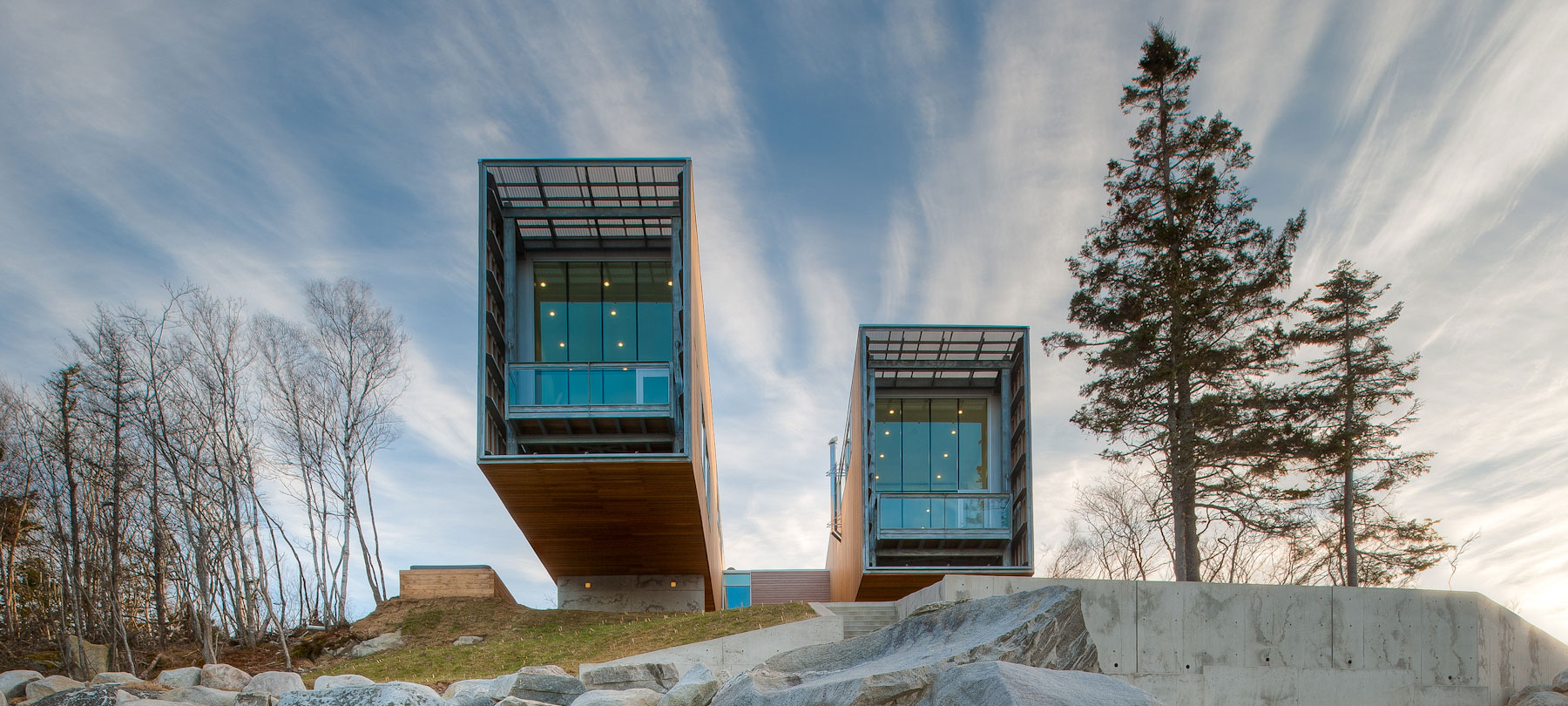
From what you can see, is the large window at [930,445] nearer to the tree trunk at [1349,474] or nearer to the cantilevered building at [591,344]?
the cantilevered building at [591,344]

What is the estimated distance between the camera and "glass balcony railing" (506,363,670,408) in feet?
58.5

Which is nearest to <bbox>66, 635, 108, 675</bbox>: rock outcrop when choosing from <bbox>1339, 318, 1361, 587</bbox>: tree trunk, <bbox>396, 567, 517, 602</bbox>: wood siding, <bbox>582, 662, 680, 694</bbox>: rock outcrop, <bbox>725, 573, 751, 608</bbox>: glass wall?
<bbox>396, 567, 517, 602</bbox>: wood siding

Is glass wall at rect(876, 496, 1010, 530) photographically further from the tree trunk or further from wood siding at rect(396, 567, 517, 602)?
wood siding at rect(396, 567, 517, 602)

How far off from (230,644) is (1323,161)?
82.5 ft

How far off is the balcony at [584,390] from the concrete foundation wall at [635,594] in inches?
417

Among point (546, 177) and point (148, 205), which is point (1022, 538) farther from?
point (148, 205)

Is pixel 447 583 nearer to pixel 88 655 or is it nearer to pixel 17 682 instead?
pixel 88 655

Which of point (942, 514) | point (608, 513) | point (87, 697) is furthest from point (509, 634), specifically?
point (942, 514)

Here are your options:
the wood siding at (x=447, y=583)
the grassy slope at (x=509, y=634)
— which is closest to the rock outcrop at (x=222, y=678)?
the grassy slope at (x=509, y=634)

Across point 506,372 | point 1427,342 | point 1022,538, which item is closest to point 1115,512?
point 1022,538

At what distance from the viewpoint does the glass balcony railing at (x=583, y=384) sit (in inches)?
703

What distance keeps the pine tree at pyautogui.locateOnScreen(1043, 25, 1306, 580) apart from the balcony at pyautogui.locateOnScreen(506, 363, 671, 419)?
9.27 meters

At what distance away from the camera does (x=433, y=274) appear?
20969 millimetres

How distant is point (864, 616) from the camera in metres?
16.6
